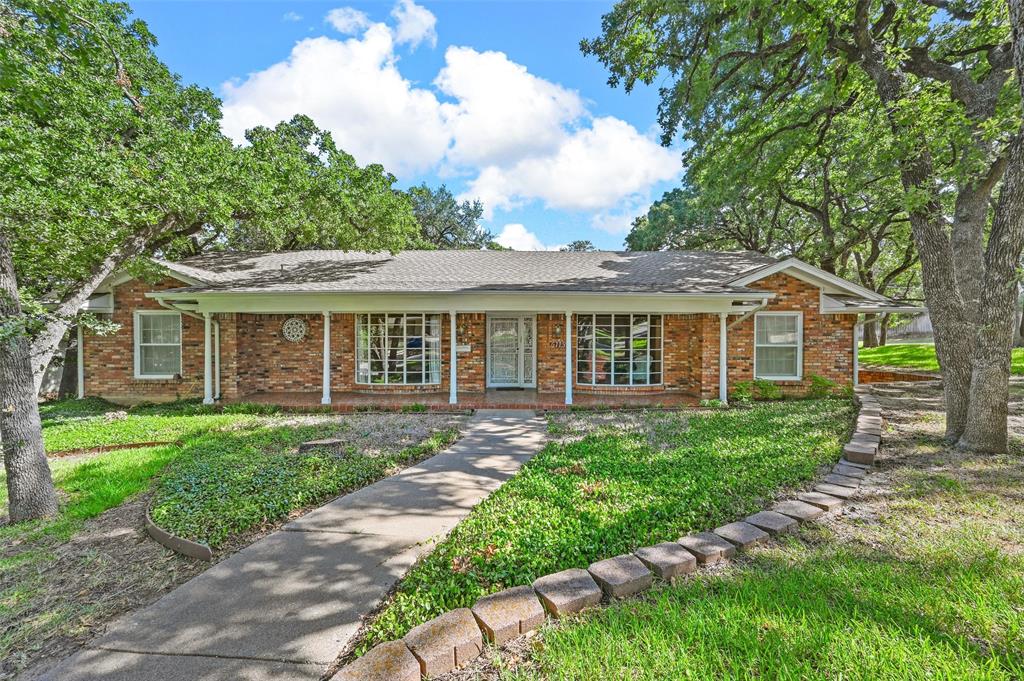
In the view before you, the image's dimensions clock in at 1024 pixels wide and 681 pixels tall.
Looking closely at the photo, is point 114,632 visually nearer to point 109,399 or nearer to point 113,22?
point 109,399

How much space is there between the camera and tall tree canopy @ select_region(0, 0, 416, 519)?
4.10 meters

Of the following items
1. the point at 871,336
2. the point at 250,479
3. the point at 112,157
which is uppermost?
the point at 112,157

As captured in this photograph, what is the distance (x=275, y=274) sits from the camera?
10.8 metres

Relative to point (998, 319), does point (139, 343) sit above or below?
below

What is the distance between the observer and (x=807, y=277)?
34.3 ft

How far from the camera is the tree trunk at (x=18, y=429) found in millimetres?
3951

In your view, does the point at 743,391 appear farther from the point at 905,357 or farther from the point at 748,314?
the point at 905,357

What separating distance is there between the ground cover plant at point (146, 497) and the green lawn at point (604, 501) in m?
1.69

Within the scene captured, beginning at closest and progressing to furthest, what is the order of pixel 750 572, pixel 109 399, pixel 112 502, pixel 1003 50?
pixel 750 572 < pixel 112 502 < pixel 1003 50 < pixel 109 399

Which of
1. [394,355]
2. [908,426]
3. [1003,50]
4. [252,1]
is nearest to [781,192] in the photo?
[1003,50]

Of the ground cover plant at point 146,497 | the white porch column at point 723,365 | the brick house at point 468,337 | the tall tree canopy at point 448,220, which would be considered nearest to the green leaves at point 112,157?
the brick house at point 468,337

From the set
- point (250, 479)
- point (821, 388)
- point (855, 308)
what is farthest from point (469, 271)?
point (855, 308)

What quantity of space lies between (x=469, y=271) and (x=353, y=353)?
3564mm

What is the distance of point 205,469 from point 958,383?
9412 millimetres
